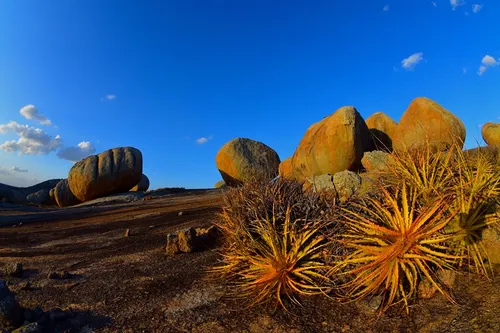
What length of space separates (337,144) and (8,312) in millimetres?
11549

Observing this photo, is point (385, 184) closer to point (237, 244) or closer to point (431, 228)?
point (431, 228)

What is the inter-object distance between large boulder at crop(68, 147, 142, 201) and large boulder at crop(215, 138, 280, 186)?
6.70m

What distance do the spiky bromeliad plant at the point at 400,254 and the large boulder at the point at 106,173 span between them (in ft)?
76.9

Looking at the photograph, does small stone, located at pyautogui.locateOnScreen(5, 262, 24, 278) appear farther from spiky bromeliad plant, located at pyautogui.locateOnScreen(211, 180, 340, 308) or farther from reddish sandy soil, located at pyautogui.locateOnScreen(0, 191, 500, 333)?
spiky bromeliad plant, located at pyautogui.locateOnScreen(211, 180, 340, 308)

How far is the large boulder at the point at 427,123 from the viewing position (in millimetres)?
12930

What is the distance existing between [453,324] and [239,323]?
2310 millimetres

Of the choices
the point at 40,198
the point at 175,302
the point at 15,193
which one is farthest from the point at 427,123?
the point at 15,193

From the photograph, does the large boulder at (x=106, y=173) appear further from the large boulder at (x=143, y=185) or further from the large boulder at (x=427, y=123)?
the large boulder at (x=427, y=123)

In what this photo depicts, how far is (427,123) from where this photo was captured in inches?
527

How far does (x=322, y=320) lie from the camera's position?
4.02 m

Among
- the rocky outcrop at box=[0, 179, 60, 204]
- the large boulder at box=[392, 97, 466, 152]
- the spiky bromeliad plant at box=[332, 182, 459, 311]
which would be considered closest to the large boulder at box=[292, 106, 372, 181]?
the large boulder at box=[392, 97, 466, 152]

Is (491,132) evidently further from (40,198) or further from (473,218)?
(40,198)

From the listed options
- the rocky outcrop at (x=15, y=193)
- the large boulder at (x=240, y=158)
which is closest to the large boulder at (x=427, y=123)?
the large boulder at (x=240, y=158)

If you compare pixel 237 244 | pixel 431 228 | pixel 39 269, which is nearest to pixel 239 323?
pixel 237 244
